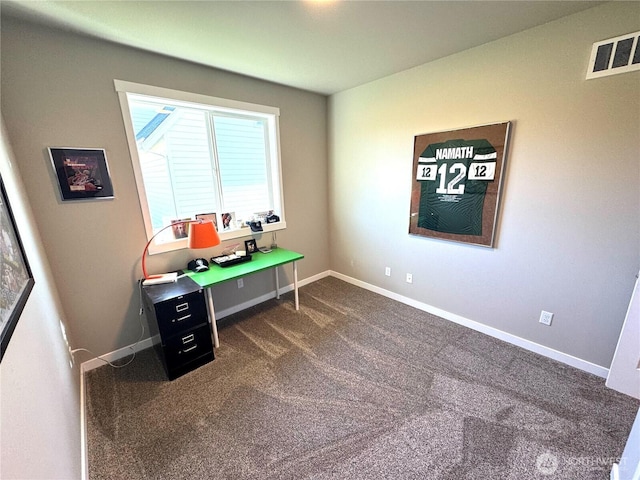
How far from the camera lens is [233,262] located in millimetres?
2668

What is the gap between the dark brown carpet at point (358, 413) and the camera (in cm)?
144

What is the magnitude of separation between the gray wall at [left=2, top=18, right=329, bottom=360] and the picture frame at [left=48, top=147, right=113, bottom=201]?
0.05m

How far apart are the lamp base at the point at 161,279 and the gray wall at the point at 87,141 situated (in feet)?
0.46

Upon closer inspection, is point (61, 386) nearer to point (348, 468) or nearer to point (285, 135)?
point (348, 468)

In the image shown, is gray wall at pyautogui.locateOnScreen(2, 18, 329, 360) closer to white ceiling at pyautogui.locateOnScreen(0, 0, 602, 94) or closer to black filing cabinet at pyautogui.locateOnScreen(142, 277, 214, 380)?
white ceiling at pyautogui.locateOnScreen(0, 0, 602, 94)

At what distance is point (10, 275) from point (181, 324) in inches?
47.1

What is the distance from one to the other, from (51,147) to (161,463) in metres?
2.17

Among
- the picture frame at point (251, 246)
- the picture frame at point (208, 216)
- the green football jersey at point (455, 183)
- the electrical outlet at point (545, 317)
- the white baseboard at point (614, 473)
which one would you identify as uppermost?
the green football jersey at point (455, 183)

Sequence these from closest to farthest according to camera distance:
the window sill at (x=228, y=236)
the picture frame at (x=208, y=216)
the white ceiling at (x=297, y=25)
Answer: the white ceiling at (x=297, y=25)
the window sill at (x=228, y=236)
the picture frame at (x=208, y=216)

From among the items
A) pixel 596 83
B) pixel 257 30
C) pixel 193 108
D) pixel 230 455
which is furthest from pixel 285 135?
pixel 230 455

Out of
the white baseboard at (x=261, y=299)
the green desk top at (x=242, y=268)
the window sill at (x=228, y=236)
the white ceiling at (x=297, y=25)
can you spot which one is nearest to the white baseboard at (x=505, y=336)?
the white baseboard at (x=261, y=299)

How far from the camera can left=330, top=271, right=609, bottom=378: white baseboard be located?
2.03m

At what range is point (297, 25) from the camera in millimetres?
1770

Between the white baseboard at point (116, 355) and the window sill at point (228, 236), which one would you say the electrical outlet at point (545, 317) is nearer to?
the window sill at point (228, 236)
